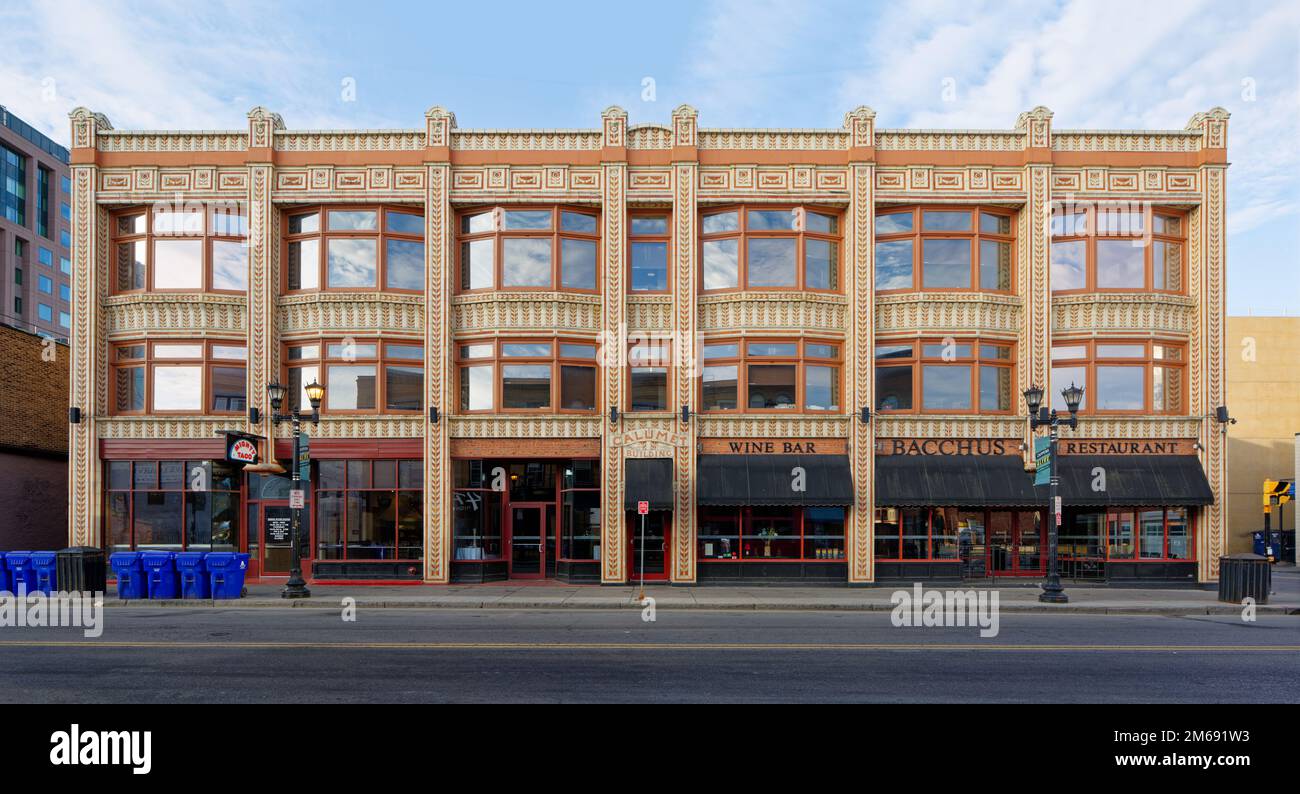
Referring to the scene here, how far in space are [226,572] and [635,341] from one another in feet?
38.0

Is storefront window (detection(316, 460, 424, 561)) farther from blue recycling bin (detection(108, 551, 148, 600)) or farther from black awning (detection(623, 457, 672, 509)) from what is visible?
black awning (detection(623, 457, 672, 509))

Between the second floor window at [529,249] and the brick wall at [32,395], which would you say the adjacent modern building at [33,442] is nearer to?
the brick wall at [32,395]

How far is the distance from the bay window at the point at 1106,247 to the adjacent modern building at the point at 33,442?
3028 cm

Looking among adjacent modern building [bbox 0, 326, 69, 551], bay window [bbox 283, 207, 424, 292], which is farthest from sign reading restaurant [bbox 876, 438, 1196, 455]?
adjacent modern building [bbox 0, 326, 69, 551]

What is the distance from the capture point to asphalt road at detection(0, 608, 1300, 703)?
10.0m

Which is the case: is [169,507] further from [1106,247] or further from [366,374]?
[1106,247]

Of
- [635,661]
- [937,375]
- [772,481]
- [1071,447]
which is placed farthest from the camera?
[937,375]

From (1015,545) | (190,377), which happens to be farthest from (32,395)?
(1015,545)

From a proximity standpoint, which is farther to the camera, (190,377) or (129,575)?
(190,377)

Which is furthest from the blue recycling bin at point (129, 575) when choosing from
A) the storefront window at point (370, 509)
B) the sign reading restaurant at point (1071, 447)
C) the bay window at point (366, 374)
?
the sign reading restaurant at point (1071, 447)

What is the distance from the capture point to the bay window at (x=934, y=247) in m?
24.2

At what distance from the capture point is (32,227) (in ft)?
245

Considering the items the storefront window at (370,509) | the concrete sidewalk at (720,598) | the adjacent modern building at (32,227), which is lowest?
the concrete sidewalk at (720,598)

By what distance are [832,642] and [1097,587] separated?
42.9ft
